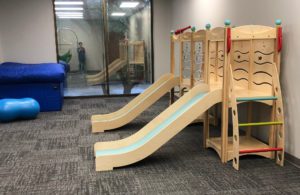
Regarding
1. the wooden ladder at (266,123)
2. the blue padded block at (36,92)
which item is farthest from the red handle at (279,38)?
the blue padded block at (36,92)

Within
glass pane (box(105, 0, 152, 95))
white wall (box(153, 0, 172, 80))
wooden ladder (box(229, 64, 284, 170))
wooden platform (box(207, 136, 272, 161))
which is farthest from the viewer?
white wall (box(153, 0, 172, 80))

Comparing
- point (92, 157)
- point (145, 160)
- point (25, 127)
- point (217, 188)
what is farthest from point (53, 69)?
point (217, 188)

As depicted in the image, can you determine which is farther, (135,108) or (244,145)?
(135,108)

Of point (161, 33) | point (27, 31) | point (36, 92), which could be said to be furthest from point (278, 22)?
point (27, 31)

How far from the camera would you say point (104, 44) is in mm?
7090

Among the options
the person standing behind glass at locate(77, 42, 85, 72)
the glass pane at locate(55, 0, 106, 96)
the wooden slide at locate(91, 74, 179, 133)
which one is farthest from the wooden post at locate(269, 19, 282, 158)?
the person standing behind glass at locate(77, 42, 85, 72)

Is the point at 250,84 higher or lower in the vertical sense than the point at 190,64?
lower

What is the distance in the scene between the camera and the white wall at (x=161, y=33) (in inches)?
283

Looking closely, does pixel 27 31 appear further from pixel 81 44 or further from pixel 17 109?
pixel 17 109

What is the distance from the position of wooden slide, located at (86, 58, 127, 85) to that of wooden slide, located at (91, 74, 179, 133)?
252cm

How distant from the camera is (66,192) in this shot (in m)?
2.62

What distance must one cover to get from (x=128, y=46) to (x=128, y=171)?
4604 millimetres

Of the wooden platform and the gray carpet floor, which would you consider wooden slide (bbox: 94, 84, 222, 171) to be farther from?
the wooden platform

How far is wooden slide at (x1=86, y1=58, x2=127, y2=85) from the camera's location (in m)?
7.22
